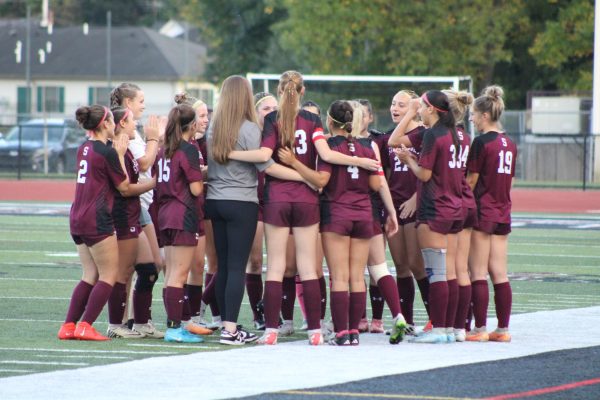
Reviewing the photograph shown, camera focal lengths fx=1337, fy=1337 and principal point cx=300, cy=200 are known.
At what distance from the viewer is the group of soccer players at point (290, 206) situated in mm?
9938

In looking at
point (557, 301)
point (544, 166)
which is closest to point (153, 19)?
point (544, 166)

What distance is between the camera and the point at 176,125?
394 inches

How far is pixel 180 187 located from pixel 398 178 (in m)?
1.84

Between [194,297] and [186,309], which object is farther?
[194,297]

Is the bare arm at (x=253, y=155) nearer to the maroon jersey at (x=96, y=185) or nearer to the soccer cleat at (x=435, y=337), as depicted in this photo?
the maroon jersey at (x=96, y=185)

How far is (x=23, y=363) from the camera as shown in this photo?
898 cm

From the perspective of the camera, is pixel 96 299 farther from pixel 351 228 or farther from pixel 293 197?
pixel 351 228

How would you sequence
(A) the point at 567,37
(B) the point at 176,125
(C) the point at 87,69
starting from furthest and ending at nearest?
(C) the point at 87,69 → (A) the point at 567,37 → (B) the point at 176,125

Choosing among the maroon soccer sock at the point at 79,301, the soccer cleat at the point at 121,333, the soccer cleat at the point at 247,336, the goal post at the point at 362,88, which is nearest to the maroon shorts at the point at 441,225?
the soccer cleat at the point at 247,336

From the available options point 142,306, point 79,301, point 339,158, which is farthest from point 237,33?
point 339,158

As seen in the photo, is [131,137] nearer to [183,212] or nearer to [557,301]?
[183,212]

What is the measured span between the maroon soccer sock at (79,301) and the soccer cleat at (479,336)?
295 cm

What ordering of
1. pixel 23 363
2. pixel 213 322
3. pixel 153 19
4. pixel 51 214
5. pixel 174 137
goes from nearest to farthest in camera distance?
pixel 23 363 → pixel 174 137 → pixel 213 322 → pixel 51 214 → pixel 153 19

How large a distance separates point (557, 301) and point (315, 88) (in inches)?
901
